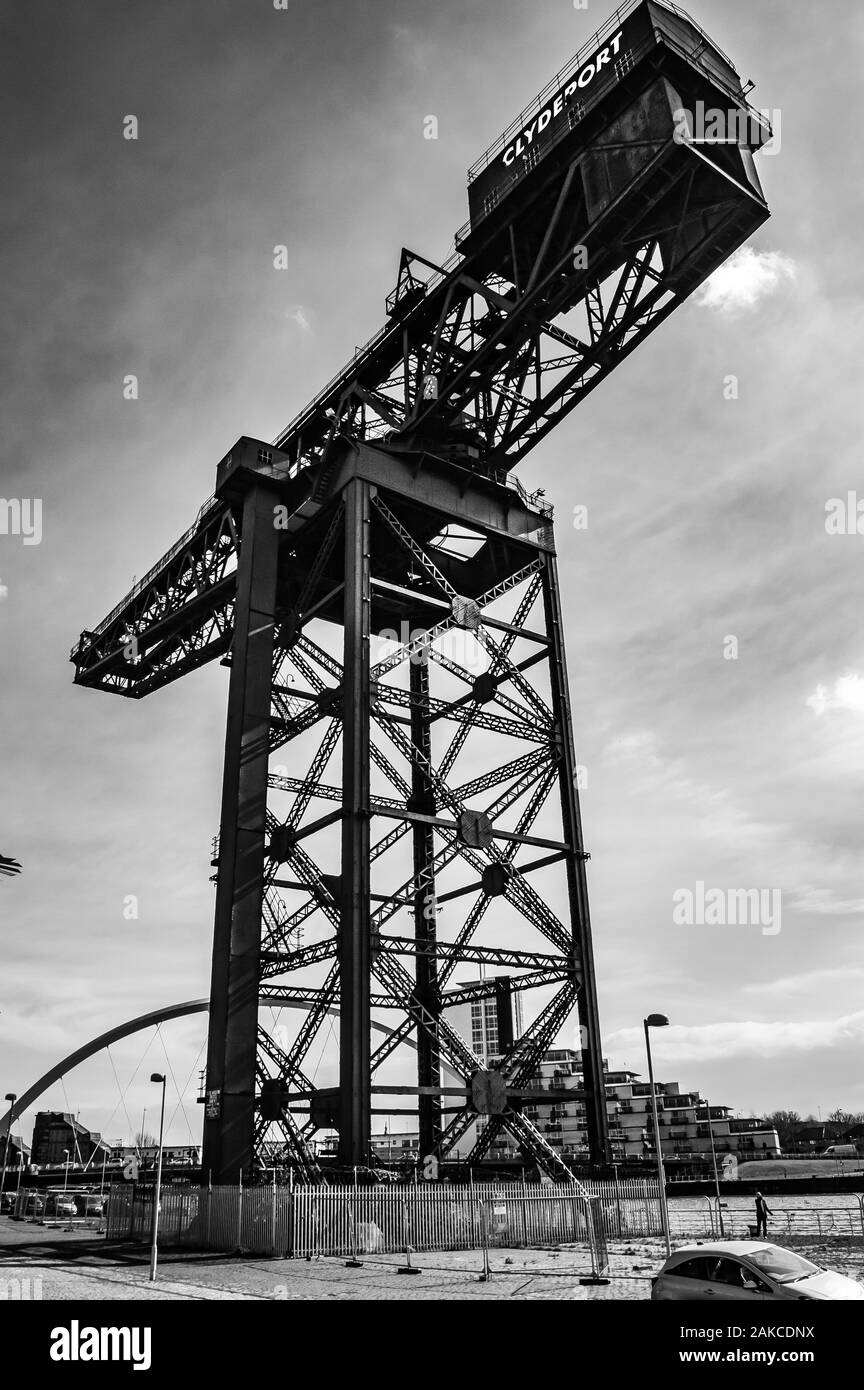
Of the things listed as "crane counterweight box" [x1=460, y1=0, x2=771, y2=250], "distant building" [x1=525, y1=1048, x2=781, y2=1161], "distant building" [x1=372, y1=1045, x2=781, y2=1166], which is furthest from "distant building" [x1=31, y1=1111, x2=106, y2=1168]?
"crane counterweight box" [x1=460, y1=0, x2=771, y2=250]

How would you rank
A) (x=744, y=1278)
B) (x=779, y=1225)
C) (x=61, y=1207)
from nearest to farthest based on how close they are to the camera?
(x=744, y=1278)
(x=779, y=1225)
(x=61, y=1207)

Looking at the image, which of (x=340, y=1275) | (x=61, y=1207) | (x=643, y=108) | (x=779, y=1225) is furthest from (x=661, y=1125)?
(x=643, y=108)

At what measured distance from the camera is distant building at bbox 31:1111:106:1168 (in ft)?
382

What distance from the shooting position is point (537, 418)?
35.4 m

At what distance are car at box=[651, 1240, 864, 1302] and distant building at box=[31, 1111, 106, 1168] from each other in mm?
116313

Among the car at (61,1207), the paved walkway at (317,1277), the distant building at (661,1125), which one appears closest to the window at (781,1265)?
the paved walkway at (317,1277)

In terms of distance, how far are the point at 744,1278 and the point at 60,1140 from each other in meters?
125

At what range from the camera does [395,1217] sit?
24203 millimetres

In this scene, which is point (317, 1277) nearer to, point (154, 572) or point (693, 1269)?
point (693, 1269)

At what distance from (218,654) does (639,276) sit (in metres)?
23.3

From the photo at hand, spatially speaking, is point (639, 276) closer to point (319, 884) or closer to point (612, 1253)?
point (319, 884)
